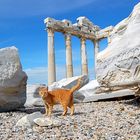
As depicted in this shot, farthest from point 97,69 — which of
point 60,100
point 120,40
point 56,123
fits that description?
point 56,123

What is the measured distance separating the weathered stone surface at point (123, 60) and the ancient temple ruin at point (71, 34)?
25.1 meters

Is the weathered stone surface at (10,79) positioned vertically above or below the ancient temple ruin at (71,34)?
below

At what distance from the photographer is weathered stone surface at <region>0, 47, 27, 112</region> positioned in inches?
418

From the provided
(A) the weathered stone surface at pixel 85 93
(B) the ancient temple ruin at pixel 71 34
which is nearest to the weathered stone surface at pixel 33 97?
(A) the weathered stone surface at pixel 85 93

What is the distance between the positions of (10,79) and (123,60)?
3.60 m

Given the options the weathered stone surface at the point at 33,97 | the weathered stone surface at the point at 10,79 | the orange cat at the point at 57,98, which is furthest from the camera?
the weathered stone surface at the point at 33,97

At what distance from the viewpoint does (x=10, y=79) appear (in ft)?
35.1

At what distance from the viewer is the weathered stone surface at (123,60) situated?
396 inches

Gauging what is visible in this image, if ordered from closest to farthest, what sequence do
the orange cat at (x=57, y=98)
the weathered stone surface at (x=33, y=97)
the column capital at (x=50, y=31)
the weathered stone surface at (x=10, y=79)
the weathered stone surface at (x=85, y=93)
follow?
the orange cat at (x=57, y=98) → the weathered stone surface at (x=10, y=79) → the weathered stone surface at (x=33, y=97) → the weathered stone surface at (x=85, y=93) → the column capital at (x=50, y=31)

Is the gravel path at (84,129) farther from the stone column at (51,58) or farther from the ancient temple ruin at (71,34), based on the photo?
the ancient temple ruin at (71,34)

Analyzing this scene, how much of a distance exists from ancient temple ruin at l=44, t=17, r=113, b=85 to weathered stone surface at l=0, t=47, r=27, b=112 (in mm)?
24892

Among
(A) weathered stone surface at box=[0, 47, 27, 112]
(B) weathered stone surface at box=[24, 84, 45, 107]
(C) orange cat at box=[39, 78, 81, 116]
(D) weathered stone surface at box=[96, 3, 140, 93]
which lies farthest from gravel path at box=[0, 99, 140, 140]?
(B) weathered stone surface at box=[24, 84, 45, 107]

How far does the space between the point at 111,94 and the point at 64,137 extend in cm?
643

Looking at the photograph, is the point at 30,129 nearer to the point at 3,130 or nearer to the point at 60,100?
the point at 3,130
